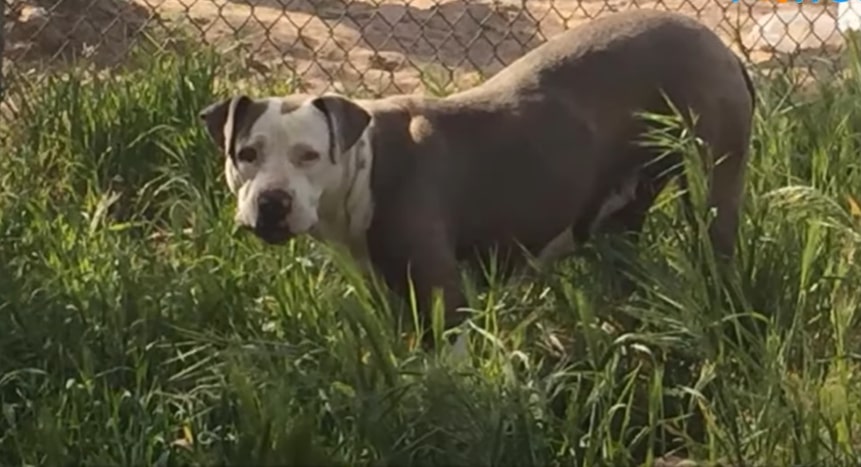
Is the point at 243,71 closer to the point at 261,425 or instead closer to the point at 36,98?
the point at 36,98

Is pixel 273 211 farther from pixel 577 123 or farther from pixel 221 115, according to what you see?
pixel 577 123

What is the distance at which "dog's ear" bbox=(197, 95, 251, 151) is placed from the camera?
370 cm

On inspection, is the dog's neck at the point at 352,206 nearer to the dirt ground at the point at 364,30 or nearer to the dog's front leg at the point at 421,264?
the dog's front leg at the point at 421,264

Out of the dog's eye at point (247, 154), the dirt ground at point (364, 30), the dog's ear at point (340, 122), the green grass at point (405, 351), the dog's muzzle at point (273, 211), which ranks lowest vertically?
the dirt ground at point (364, 30)

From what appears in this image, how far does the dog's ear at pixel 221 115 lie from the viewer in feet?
12.1

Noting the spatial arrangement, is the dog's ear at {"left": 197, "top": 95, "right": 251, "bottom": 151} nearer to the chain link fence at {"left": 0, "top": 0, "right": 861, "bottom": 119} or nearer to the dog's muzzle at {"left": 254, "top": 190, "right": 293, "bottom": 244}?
the dog's muzzle at {"left": 254, "top": 190, "right": 293, "bottom": 244}

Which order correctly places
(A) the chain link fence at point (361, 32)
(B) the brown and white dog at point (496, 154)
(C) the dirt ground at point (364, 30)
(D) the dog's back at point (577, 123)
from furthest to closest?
(C) the dirt ground at point (364, 30)
(A) the chain link fence at point (361, 32)
(D) the dog's back at point (577, 123)
(B) the brown and white dog at point (496, 154)

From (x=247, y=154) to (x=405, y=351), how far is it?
1.79ft

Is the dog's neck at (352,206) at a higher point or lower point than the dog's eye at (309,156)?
lower

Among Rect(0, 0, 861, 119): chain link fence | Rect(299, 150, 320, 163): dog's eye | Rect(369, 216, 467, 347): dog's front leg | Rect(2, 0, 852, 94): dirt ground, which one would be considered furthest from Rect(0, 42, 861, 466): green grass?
Rect(2, 0, 852, 94): dirt ground

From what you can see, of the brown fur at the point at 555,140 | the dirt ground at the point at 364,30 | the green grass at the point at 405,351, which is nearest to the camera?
the green grass at the point at 405,351

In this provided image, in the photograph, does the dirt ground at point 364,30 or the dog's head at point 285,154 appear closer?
the dog's head at point 285,154

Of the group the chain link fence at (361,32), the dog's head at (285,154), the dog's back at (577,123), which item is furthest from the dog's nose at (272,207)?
the chain link fence at (361,32)

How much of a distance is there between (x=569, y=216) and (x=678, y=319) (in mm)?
633
